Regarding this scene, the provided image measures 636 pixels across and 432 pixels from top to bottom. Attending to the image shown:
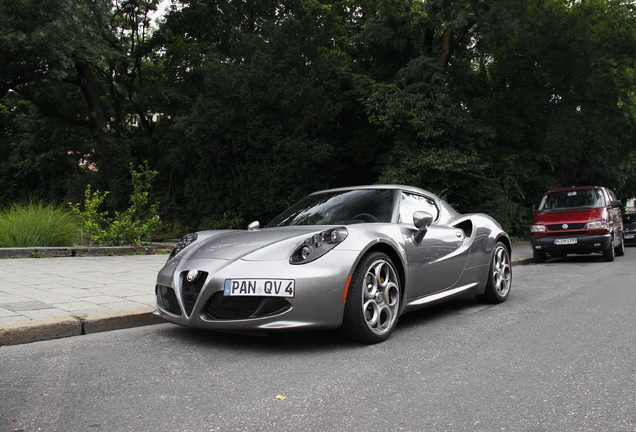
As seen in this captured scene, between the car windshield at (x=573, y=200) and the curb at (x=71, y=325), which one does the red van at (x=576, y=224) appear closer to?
the car windshield at (x=573, y=200)

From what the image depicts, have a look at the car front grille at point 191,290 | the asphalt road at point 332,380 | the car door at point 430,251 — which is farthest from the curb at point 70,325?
the car door at point 430,251

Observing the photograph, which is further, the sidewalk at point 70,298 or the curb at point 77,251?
the curb at point 77,251

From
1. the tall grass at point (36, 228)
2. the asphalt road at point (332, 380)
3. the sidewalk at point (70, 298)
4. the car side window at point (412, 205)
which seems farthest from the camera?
the tall grass at point (36, 228)

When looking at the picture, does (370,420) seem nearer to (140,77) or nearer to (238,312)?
(238,312)

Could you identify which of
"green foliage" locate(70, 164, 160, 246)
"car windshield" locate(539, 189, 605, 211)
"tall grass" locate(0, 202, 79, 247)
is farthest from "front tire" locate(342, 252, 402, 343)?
"car windshield" locate(539, 189, 605, 211)

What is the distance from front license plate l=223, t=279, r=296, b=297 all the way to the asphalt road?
463 mm

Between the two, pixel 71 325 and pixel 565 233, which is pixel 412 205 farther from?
pixel 565 233

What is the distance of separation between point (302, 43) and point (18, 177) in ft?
68.3

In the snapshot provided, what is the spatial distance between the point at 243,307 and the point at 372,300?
→ 104 cm

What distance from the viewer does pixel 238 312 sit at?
3875 mm

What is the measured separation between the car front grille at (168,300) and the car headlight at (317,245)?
3.33ft

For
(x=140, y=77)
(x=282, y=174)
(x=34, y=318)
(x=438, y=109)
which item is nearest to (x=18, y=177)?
(x=140, y=77)

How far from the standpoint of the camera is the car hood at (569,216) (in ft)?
40.8

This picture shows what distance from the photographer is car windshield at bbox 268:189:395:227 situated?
195 inches
